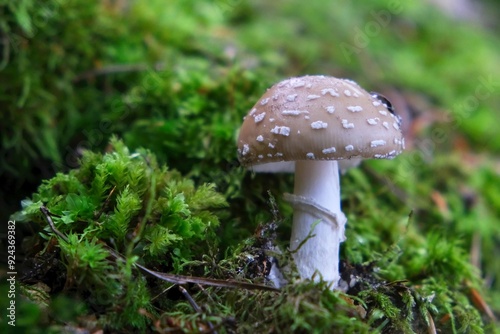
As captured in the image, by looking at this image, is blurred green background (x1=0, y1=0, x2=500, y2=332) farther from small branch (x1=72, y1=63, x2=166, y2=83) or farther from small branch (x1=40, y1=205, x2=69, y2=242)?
small branch (x1=40, y1=205, x2=69, y2=242)

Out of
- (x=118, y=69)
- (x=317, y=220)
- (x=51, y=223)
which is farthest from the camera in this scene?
(x=118, y=69)


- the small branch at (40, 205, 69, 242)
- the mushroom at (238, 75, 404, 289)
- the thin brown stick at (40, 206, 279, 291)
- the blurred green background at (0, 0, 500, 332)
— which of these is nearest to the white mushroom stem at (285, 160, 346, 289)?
the mushroom at (238, 75, 404, 289)

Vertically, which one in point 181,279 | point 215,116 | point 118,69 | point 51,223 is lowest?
point 181,279

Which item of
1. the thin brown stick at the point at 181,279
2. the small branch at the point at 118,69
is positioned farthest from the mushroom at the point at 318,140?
the small branch at the point at 118,69

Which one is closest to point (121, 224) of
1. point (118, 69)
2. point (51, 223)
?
point (51, 223)

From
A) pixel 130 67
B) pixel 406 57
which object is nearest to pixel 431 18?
pixel 406 57

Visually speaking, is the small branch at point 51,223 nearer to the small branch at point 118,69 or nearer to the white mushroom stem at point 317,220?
the white mushroom stem at point 317,220

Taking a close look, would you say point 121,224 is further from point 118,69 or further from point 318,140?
point 118,69

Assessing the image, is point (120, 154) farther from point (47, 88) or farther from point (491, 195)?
point (491, 195)
